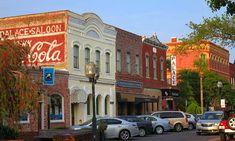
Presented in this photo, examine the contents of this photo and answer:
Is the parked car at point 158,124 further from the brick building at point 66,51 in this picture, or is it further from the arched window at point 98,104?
the arched window at point 98,104

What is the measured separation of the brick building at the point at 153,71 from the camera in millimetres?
49500

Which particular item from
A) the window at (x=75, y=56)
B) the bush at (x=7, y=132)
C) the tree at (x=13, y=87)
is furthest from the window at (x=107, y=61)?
the tree at (x=13, y=87)

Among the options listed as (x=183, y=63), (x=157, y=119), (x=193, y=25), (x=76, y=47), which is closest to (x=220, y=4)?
(x=193, y=25)

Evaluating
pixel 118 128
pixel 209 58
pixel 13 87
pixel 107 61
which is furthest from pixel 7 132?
pixel 209 58

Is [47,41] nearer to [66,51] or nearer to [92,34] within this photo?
[66,51]

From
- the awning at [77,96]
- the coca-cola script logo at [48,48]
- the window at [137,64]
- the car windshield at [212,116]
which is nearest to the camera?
the car windshield at [212,116]

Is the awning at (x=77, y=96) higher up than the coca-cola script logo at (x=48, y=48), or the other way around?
the coca-cola script logo at (x=48, y=48)

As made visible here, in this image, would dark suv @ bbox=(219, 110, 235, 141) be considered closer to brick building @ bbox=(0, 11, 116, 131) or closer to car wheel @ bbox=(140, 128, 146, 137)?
car wheel @ bbox=(140, 128, 146, 137)

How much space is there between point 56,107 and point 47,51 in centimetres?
471

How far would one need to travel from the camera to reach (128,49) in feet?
150

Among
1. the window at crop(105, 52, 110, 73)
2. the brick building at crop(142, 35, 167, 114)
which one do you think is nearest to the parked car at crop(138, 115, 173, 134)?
the window at crop(105, 52, 110, 73)

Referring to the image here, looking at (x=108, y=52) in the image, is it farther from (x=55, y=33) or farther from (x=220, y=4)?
(x=220, y=4)

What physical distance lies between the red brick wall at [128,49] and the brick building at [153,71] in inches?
55.6

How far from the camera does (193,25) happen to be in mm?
27328
